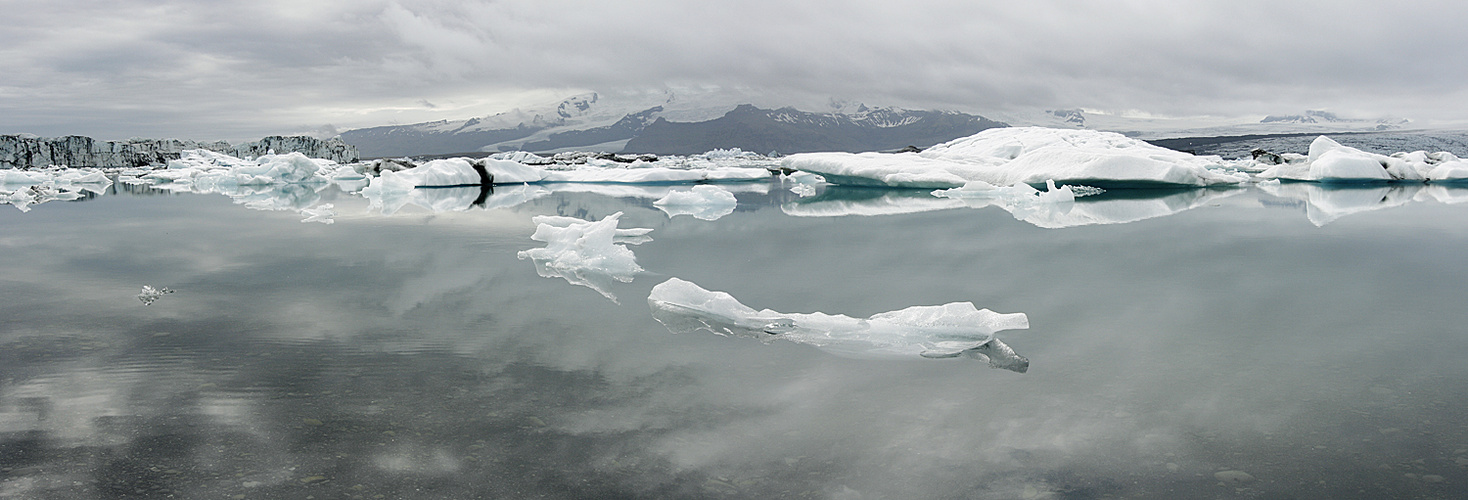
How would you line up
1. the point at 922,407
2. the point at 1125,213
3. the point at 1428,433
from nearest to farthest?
the point at 1428,433
the point at 922,407
the point at 1125,213

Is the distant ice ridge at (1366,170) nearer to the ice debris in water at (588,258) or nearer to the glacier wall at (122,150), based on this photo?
the ice debris in water at (588,258)

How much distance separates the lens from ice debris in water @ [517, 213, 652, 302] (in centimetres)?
595

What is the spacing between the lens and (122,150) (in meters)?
47.2

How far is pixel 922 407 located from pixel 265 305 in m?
4.14

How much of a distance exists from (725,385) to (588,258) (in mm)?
3420

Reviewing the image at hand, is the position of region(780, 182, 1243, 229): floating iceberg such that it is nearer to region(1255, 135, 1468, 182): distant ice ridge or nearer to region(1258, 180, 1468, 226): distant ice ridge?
region(1258, 180, 1468, 226): distant ice ridge

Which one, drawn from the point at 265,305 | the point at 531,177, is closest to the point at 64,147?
the point at 531,177

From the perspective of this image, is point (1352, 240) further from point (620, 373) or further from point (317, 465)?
point (317, 465)

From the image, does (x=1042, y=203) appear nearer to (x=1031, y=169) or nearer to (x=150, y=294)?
(x=1031, y=169)

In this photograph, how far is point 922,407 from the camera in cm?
293

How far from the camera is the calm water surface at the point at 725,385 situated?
7.74ft

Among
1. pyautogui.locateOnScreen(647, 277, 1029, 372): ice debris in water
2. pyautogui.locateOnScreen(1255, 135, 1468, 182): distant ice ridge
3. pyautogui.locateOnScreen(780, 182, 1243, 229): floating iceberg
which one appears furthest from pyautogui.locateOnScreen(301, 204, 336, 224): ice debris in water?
pyautogui.locateOnScreen(1255, 135, 1468, 182): distant ice ridge

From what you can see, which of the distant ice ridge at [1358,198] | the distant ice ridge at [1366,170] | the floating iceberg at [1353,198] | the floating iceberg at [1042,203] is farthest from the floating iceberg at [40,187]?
the distant ice ridge at [1366,170]

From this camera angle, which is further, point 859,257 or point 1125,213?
point 1125,213
